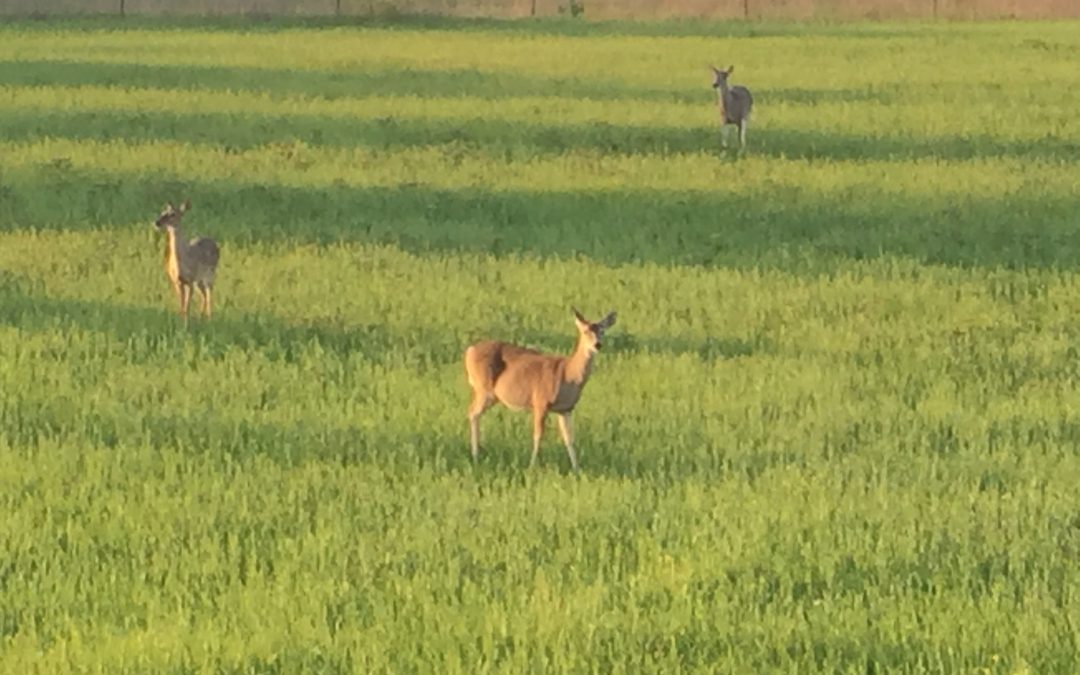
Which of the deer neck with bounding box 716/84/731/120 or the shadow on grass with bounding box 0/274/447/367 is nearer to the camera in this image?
the shadow on grass with bounding box 0/274/447/367

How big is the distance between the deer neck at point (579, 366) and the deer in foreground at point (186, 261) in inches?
211

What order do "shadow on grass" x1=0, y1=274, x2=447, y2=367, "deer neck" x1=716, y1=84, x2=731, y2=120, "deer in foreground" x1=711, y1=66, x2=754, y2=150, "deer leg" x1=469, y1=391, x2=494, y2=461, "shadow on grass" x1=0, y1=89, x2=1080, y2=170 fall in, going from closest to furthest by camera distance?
"deer leg" x1=469, y1=391, x2=494, y2=461, "shadow on grass" x1=0, y1=274, x2=447, y2=367, "shadow on grass" x1=0, y1=89, x2=1080, y2=170, "deer neck" x1=716, y1=84, x2=731, y2=120, "deer in foreground" x1=711, y1=66, x2=754, y2=150

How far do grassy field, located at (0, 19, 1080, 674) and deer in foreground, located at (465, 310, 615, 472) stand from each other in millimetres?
307

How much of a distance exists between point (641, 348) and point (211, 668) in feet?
23.8

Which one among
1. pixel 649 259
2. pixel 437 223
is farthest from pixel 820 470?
pixel 437 223

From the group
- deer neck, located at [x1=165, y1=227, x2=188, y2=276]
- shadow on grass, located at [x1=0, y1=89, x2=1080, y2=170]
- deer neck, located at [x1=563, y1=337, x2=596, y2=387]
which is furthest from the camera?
shadow on grass, located at [x1=0, y1=89, x2=1080, y2=170]

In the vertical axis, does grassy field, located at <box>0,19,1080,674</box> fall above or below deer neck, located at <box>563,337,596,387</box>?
below

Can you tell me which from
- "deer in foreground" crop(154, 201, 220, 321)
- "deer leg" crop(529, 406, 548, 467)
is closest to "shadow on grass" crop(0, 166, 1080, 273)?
"deer in foreground" crop(154, 201, 220, 321)

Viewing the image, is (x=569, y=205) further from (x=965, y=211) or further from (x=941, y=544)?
(x=941, y=544)

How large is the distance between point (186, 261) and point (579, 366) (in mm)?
5472

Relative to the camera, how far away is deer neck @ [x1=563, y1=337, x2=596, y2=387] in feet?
35.9

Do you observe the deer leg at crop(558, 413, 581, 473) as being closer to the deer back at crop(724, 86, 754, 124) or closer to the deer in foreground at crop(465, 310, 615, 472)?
the deer in foreground at crop(465, 310, 615, 472)

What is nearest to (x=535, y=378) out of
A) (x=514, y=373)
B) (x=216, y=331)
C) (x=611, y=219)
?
(x=514, y=373)

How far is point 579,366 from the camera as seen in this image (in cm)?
1099
